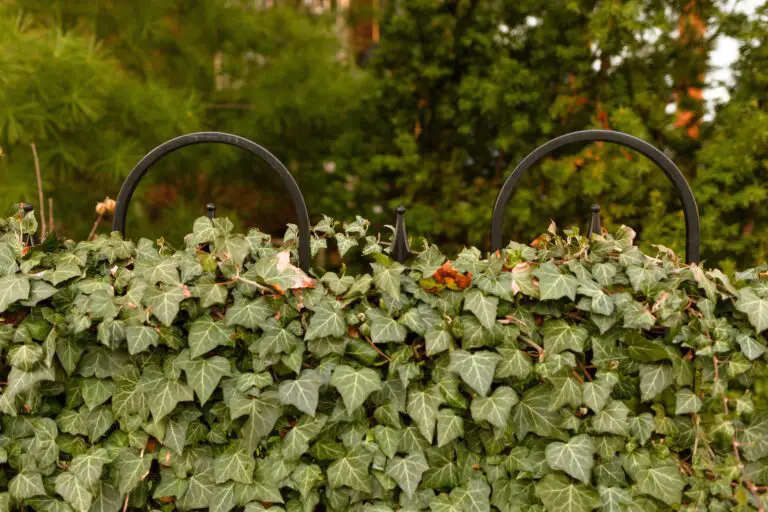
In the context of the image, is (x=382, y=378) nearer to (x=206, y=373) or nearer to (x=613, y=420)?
(x=206, y=373)

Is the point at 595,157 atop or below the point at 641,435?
atop

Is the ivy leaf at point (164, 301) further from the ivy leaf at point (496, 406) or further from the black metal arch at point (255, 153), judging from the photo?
the ivy leaf at point (496, 406)

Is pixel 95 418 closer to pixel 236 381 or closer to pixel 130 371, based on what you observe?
pixel 130 371

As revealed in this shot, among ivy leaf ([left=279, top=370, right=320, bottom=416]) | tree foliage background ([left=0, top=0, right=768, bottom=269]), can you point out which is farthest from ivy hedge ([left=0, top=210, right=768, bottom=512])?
tree foliage background ([left=0, top=0, right=768, bottom=269])

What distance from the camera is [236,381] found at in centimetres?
129

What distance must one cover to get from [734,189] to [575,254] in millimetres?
1513

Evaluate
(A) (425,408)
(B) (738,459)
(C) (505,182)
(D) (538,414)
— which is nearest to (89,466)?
(A) (425,408)

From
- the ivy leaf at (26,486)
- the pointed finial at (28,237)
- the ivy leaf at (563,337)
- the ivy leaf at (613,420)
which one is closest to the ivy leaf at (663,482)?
the ivy leaf at (613,420)

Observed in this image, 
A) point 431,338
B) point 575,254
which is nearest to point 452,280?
point 431,338

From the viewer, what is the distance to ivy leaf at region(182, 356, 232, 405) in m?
1.26

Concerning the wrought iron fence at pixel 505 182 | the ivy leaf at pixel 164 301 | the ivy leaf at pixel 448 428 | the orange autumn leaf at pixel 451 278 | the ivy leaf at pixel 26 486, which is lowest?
the ivy leaf at pixel 26 486

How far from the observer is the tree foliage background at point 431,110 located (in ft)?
8.17

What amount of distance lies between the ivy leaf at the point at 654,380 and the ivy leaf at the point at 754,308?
0.55ft

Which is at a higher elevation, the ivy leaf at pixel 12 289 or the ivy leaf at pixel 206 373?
the ivy leaf at pixel 12 289
